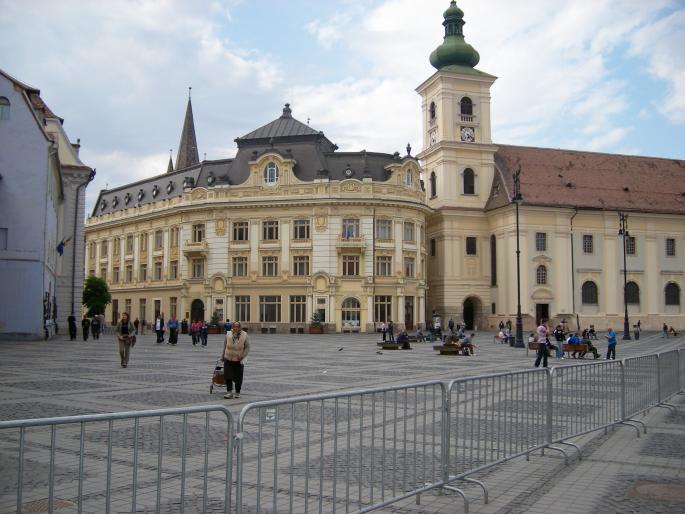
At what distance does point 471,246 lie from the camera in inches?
2672

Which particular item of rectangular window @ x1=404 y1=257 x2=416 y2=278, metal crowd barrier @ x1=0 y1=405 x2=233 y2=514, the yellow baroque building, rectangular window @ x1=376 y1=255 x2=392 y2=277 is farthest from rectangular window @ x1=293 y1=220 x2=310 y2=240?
metal crowd barrier @ x1=0 y1=405 x2=233 y2=514

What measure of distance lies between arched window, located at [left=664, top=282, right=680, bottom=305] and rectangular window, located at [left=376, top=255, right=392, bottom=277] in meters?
28.8

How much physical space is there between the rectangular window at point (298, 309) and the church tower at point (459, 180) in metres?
14.4

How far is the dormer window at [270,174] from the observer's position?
6159 cm

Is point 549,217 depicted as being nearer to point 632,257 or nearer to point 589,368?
point 632,257

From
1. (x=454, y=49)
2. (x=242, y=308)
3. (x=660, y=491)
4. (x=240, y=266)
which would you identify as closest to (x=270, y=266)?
(x=240, y=266)

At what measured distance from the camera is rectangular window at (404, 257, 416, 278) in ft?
201

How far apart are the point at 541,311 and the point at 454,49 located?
27.2 m

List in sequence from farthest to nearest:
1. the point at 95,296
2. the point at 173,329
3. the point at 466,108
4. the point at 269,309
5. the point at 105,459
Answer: the point at 95,296 < the point at 466,108 < the point at 269,309 < the point at 173,329 < the point at 105,459

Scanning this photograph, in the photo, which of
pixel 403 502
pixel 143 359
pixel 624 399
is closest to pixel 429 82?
pixel 143 359

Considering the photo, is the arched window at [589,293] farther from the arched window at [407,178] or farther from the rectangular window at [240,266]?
the rectangular window at [240,266]

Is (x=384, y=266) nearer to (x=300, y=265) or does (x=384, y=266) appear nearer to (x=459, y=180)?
(x=300, y=265)

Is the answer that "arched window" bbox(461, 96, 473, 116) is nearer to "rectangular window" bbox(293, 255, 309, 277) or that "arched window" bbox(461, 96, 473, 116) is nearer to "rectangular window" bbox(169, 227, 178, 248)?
"rectangular window" bbox(293, 255, 309, 277)

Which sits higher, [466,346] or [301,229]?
[301,229]
